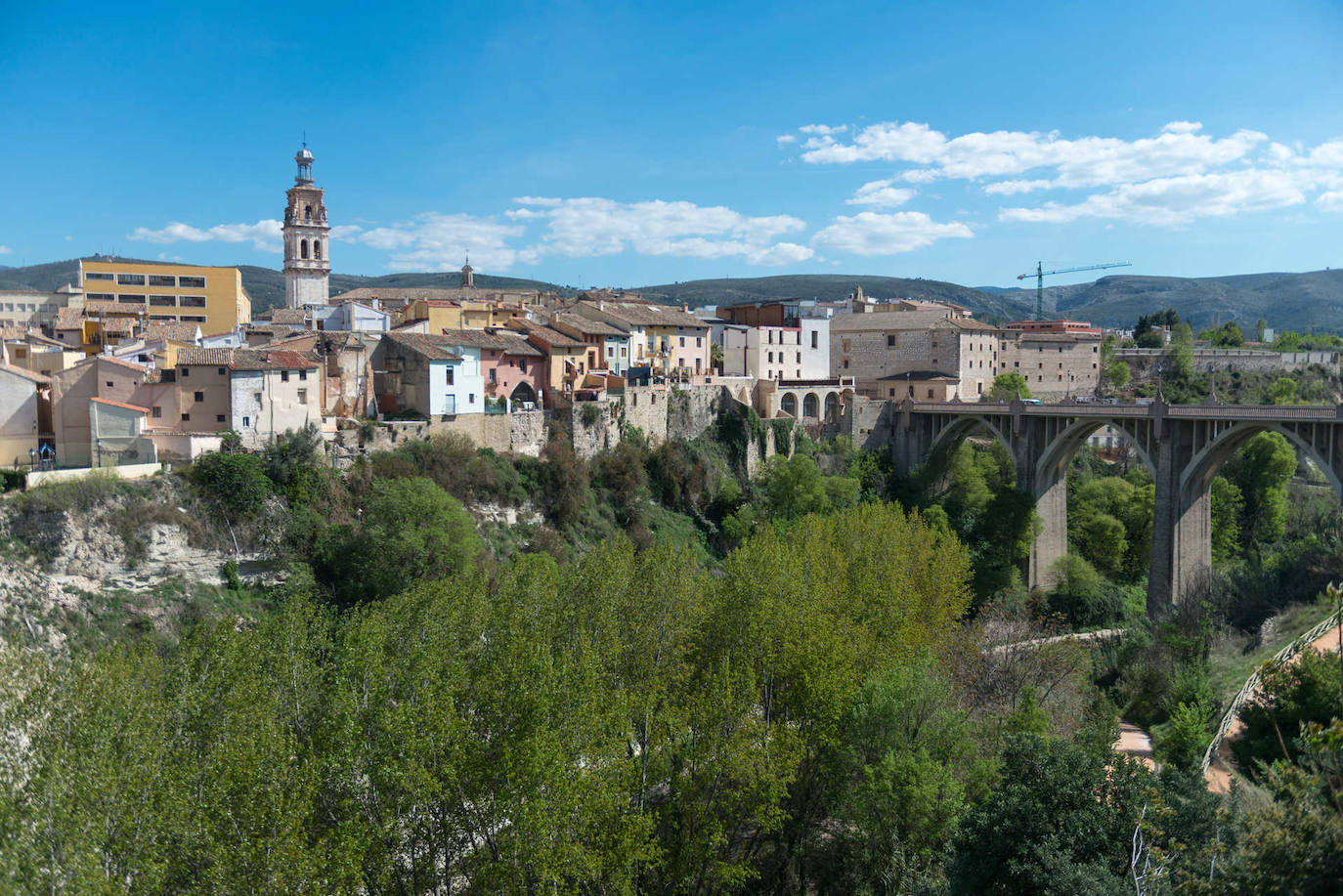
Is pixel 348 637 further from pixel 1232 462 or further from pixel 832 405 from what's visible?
pixel 1232 462

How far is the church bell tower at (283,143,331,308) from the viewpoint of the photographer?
64.2 metres

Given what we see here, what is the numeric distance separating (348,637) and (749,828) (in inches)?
394

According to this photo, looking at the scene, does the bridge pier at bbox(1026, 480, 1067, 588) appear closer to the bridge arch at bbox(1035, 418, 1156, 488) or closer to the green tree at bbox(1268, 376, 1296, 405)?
the bridge arch at bbox(1035, 418, 1156, 488)

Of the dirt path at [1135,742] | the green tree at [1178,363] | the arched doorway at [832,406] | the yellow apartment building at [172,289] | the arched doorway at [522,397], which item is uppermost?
the yellow apartment building at [172,289]

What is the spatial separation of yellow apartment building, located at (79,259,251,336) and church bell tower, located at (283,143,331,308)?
25.6ft

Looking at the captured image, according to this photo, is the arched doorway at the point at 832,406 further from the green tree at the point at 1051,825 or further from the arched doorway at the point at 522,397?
the green tree at the point at 1051,825

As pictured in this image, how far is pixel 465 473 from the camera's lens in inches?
1507

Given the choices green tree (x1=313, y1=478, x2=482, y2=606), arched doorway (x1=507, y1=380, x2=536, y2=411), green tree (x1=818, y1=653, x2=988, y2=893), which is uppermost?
arched doorway (x1=507, y1=380, x2=536, y2=411)

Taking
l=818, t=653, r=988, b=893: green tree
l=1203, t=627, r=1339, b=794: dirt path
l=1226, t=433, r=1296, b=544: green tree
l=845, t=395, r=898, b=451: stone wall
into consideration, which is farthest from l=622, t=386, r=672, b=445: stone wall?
l=1226, t=433, r=1296, b=544: green tree

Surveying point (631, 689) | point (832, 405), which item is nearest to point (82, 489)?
point (631, 689)

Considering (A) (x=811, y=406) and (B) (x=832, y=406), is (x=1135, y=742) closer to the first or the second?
(B) (x=832, y=406)

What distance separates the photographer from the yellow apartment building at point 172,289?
Answer: 56188 mm

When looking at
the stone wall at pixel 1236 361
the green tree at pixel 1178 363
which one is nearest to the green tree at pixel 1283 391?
the stone wall at pixel 1236 361

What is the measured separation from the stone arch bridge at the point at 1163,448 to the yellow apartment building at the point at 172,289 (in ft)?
141
